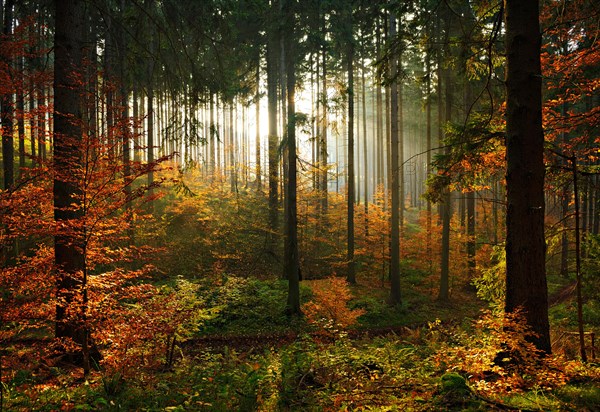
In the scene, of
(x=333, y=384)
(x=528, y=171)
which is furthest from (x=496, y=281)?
(x=333, y=384)

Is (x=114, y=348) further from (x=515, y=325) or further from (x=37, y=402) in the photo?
(x=515, y=325)

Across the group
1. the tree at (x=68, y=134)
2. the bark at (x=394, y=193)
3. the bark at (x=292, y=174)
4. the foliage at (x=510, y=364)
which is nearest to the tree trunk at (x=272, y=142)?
the bark at (x=292, y=174)

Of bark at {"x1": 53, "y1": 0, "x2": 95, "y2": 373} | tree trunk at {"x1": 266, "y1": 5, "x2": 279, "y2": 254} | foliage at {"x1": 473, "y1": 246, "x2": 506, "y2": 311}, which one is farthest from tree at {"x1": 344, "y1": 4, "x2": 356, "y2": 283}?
bark at {"x1": 53, "y1": 0, "x2": 95, "y2": 373}

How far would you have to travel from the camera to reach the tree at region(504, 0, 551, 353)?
4.61 metres

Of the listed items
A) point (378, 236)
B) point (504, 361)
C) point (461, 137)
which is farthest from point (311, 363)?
point (378, 236)

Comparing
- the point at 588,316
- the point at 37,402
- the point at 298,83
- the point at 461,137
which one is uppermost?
the point at 298,83

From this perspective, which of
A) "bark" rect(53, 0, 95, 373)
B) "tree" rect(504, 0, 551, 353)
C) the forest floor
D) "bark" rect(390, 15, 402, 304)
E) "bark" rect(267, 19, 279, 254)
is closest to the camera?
the forest floor

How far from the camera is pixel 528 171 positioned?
4.62 metres

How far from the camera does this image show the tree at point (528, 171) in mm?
4609

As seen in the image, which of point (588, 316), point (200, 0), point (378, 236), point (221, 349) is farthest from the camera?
point (378, 236)

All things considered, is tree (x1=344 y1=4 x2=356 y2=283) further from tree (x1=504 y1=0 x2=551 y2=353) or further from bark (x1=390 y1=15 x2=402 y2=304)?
tree (x1=504 y1=0 x2=551 y2=353)

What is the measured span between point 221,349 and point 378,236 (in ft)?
37.4

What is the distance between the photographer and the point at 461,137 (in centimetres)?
577

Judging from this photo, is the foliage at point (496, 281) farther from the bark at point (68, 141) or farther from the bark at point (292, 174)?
the bark at point (68, 141)
